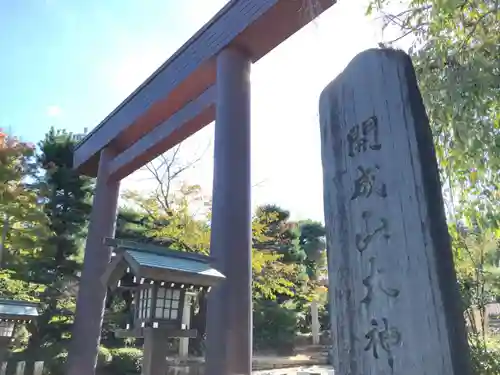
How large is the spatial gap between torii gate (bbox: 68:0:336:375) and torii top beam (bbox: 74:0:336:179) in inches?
0.6

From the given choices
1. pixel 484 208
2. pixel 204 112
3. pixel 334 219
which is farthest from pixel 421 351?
pixel 204 112

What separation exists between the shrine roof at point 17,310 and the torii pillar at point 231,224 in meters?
4.80

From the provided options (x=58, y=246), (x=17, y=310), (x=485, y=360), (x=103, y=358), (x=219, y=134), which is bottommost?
(x=103, y=358)

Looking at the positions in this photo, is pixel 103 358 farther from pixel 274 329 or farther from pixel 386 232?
pixel 386 232

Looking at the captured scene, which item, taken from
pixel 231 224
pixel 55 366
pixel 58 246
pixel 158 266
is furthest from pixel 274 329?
pixel 158 266

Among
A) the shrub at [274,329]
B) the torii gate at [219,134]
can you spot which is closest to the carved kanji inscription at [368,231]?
the torii gate at [219,134]

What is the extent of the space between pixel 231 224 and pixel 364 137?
10.5 ft

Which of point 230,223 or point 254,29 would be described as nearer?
point 230,223

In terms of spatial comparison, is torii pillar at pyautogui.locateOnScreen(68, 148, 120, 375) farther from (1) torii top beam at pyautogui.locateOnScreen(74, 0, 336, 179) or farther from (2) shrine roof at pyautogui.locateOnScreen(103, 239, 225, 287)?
(2) shrine roof at pyautogui.locateOnScreen(103, 239, 225, 287)

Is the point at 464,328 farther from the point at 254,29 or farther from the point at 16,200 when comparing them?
the point at 16,200

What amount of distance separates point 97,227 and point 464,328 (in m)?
7.87

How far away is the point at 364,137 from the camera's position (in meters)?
1.83

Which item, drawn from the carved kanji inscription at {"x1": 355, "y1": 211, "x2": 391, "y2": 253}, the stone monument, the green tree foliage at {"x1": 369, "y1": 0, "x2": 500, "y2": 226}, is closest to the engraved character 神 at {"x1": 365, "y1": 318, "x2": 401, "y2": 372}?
the stone monument

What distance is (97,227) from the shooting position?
8.25 m
